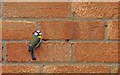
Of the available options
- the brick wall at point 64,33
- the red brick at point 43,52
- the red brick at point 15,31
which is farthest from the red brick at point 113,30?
the red brick at point 15,31

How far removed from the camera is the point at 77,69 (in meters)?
0.98

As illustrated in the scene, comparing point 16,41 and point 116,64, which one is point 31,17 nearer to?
point 16,41

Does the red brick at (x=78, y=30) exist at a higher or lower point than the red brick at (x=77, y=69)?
higher

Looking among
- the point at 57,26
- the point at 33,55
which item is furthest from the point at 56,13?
the point at 33,55

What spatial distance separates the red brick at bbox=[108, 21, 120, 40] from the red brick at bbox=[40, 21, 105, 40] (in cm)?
2

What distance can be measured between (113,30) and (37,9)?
0.24m

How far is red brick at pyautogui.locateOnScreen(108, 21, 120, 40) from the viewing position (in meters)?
0.96

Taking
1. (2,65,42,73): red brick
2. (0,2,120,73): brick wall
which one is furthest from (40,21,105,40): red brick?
(2,65,42,73): red brick

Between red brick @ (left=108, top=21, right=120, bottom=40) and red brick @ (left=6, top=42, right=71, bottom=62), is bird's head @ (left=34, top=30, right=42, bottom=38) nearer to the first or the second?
red brick @ (left=6, top=42, right=71, bottom=62)

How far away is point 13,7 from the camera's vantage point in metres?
0.97

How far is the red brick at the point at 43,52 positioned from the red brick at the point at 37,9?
0.29ft

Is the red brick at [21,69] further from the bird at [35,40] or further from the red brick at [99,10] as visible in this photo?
the red brick at [99,10]

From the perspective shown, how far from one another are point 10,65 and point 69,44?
0.64 feet

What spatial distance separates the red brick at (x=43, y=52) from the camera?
3.18 ft
